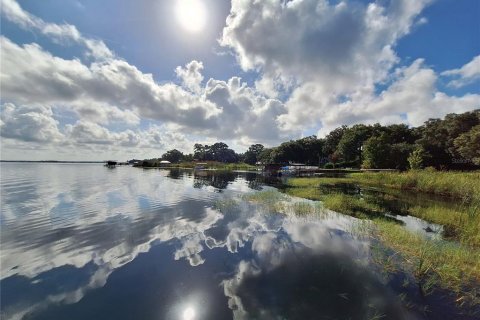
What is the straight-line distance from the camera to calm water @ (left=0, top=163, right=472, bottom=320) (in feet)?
22.5

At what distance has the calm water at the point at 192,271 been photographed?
6848 mm

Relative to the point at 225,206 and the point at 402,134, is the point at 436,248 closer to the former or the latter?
the point at 225,206

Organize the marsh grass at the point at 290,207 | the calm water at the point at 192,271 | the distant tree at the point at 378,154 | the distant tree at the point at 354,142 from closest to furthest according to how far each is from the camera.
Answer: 1. the calm water at the point at 192,271
2. the marsh grass at the point at 290,207
3. the distant tree at the point at 378,154
4. the distant tree at the point at 354,142

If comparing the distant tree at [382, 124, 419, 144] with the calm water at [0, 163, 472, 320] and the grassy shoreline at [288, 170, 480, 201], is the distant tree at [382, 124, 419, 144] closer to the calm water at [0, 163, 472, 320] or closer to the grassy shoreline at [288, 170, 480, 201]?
the grassy shoreline at [288, 170, 480, 201]

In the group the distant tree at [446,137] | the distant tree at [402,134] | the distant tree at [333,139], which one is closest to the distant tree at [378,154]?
the distant tree at [446,137]

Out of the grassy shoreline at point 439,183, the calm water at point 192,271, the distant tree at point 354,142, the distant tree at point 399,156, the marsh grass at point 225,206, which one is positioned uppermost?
the distant tree at point 354,142

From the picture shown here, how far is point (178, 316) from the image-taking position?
21.6 ft

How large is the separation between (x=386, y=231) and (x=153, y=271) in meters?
12.9

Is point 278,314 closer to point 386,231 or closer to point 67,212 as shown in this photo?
point 386,231

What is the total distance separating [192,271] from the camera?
9141mm

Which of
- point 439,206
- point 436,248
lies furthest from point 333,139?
point 436,248

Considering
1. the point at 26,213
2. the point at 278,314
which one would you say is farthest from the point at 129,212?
the point at 278,314

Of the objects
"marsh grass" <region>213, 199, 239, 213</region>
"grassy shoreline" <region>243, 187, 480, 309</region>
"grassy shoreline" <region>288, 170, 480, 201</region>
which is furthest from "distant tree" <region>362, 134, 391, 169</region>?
"grassy shoreline" <region>243, 187, 480, 309</region>

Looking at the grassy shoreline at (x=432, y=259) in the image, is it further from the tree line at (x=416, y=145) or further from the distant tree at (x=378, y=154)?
the distant tree at (x=378, y=154)
